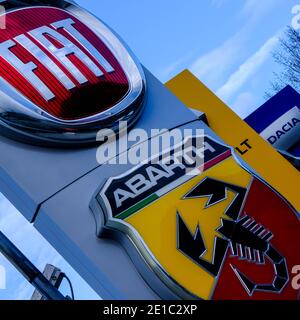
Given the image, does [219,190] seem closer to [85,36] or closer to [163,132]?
[163,132]

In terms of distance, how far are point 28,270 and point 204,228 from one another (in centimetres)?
114

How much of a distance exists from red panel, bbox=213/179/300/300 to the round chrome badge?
1.12 metres

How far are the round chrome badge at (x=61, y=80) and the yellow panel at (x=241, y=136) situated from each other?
1.60 meters

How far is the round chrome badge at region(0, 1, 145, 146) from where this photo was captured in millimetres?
3891

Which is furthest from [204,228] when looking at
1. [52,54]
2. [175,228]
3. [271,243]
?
[52,54]

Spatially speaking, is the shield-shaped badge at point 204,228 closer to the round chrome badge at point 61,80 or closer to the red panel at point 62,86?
the round chrome badge at point 61,80

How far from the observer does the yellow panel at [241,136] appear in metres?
5.34

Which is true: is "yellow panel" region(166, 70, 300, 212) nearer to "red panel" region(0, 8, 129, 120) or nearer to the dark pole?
"red panel" region(0, 8, 129, 120)

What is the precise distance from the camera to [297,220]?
4.00 m

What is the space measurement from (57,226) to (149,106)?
140 centimetres

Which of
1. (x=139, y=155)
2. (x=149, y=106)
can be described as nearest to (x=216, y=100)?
(x=149, y=106)

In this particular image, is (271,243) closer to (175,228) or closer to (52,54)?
(175,228)

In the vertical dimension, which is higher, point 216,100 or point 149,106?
point 149,106
